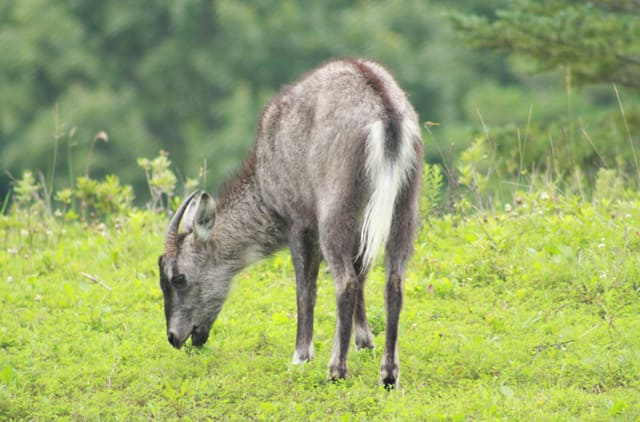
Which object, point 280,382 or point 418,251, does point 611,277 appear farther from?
point 280,382

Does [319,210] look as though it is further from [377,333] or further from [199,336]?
[199,336]

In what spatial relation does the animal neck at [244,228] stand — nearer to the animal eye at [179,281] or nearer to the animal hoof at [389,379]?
the animal eye at [179,281]

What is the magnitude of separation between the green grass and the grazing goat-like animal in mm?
282

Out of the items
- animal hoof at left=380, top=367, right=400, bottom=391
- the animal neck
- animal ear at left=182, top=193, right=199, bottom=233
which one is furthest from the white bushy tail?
animal ear at left=182, top=193, right=199, bottom=233

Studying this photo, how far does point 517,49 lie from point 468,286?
515 cm

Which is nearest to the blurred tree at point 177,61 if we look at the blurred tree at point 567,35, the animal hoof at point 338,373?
the blurred tree at point 567,35

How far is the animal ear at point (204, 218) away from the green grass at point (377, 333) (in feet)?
1.61

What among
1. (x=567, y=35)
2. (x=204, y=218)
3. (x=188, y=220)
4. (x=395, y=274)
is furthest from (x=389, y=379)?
(x=567, y=35)

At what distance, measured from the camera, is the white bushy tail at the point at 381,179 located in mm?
5645

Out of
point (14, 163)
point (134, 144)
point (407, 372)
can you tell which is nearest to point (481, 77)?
point (134, 144)

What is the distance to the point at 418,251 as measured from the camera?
8492mm

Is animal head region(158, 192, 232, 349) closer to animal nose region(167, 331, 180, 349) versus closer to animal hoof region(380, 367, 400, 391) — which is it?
animal nose region(167, 331, 180, 349)

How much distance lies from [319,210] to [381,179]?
614 mm

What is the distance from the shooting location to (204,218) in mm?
7191
